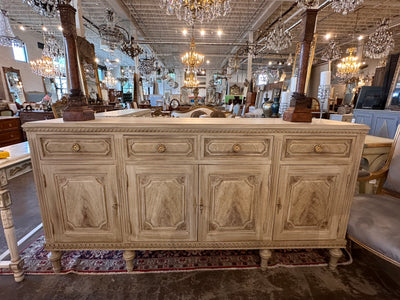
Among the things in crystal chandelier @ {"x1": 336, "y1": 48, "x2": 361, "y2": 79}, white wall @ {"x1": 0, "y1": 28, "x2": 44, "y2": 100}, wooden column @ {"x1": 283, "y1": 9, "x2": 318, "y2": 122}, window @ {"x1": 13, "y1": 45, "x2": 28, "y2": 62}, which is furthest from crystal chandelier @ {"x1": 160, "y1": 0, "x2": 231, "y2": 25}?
window @ {"x1": 13, "y1": 45, "x2": 28, "y2": 62}

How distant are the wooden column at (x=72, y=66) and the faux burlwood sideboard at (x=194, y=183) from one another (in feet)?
0.48

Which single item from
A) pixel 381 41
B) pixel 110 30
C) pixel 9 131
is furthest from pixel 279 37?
pixel 9 131

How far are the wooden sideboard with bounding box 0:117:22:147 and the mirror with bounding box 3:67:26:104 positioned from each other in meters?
5.04

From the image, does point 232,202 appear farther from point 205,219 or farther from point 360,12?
point 360,12

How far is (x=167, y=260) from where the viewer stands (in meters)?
1.74

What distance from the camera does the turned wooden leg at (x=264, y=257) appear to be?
5.22 ft

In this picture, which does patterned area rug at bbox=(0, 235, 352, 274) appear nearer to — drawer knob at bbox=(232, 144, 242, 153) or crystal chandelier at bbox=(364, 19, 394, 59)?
drawer knob at bbox=(232, 144, 242, 153)

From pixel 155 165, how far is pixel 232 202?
63cm

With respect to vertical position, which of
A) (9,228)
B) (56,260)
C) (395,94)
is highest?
(395,94)

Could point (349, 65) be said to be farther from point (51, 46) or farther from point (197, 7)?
point (51, 46)

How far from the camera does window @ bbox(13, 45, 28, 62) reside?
28.9 feet

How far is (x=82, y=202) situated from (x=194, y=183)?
83 cm

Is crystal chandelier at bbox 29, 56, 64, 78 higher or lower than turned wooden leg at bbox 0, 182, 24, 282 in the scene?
higher

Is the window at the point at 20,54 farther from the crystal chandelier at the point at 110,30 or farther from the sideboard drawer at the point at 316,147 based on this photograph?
the sideboard drawer at the point at 316,147
